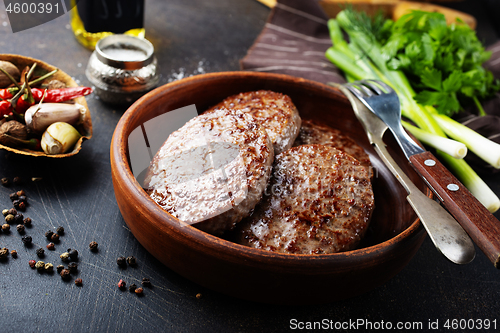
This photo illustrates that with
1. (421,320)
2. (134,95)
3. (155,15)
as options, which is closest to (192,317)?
(421,320)

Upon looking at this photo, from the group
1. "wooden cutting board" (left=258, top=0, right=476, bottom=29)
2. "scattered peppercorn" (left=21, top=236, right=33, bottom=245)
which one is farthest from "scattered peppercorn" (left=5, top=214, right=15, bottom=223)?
"wooden cutting board" (left=258, top=0, right=476, bottom=29)

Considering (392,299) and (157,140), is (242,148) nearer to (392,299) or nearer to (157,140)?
(157,140)

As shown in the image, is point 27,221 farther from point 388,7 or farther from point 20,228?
point 388,7

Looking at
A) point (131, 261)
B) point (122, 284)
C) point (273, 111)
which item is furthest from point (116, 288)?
point (273, 111)

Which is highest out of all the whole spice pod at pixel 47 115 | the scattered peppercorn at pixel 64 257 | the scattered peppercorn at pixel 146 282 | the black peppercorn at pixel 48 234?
the whole spice pod at pixel 47 115

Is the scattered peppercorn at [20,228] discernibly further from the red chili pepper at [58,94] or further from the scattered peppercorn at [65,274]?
the red chili pepper at [58,94]

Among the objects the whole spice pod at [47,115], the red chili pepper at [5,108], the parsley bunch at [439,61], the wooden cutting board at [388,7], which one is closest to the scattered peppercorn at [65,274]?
the whole spice pod at [47,115]

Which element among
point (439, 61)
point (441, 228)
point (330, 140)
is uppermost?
point (439, 61)
